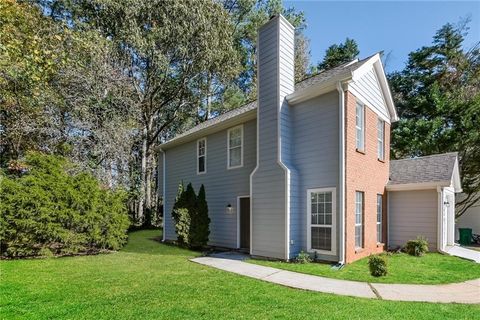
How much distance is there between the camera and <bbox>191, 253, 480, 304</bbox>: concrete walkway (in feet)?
18.4

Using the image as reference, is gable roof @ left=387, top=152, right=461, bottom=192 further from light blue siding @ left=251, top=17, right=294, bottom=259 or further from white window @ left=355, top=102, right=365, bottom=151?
light blue siding @ left=251, top=17, right=294, bottom=259

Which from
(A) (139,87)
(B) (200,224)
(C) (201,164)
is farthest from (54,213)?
(A) (139,87)

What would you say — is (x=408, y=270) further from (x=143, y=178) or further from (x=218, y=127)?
(x=143, y=178)

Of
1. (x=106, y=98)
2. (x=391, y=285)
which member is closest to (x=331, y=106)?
(x=391, y=285)

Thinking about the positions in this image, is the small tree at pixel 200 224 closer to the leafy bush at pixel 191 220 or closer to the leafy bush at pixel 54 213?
the leafy bush at pixel 191 220

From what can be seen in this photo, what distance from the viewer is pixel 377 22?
12.1 m

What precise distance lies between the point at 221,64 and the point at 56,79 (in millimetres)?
9894

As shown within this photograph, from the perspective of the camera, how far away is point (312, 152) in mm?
9289

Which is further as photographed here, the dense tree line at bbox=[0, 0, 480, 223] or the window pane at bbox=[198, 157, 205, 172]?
the dense tree line at bbox=[0, 0, 480, 223]

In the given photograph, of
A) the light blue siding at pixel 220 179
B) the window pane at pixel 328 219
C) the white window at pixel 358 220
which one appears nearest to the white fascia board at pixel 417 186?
the white window at pixel 358 220

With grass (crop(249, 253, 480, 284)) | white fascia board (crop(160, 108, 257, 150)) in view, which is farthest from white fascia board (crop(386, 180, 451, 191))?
white fascia board (crop(160, 108, 257, 150))

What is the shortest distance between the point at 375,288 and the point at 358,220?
360 centimetres

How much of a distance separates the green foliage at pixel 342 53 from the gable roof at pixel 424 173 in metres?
15.9

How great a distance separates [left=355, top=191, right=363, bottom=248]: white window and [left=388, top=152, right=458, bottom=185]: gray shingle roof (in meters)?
3.09
